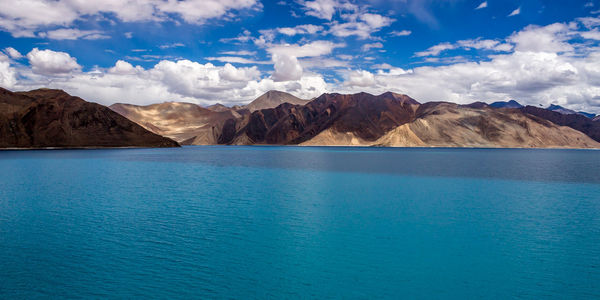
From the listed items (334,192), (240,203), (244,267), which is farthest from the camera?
(334,192)

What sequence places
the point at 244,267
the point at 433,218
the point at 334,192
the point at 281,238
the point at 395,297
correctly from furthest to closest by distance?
1. the point at 334,192
2. the point at 433,218
3. the point at 281,238
4. the point at 244,267
5. the point at 395,297

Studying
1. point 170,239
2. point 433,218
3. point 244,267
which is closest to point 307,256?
point 244,267

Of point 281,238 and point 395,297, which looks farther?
A: point 281,238

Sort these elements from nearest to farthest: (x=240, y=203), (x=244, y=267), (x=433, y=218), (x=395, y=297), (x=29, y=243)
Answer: (x=395, y=297) < (x=244, y=267) < (x=29, y=243) < (x=433, y=218) < (x=240, y=203)

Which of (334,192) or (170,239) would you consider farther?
(334,192)

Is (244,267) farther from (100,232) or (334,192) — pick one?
(334,192)

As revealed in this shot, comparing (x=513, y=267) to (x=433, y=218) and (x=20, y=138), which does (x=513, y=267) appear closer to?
(x=433, y=218)

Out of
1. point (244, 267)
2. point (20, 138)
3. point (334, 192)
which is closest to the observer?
point (244, 267)

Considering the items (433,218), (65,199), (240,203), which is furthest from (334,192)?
(65,199)

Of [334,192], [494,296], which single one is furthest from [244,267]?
[334,192]
